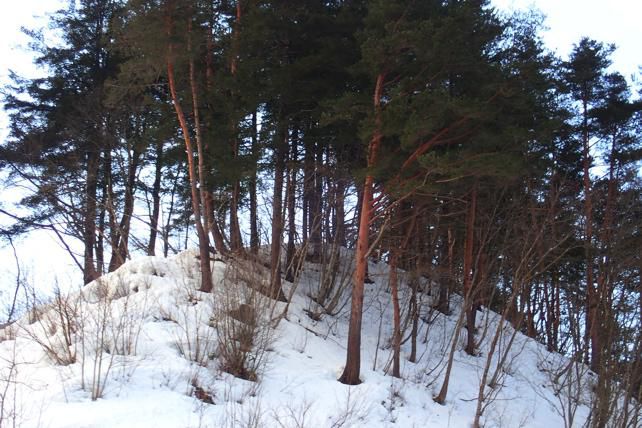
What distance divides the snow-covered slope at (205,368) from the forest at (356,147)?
877 mm

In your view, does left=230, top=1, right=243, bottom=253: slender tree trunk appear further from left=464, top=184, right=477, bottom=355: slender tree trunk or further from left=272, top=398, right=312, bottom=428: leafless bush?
left=464, top=184, right=477, bottom=355: slender tree trunk

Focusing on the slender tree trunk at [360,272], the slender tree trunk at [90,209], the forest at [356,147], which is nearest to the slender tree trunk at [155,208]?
the forest at [356,147]

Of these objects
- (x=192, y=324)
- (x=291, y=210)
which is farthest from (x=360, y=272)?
(x=291, y=210)

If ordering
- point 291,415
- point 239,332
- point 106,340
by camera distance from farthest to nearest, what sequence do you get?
1. point 239,332
2. point 106,340
3. point 291,415

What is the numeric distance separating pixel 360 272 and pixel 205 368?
3.84 m

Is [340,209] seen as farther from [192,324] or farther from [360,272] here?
[192,324]

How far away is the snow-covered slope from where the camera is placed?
6797 mm

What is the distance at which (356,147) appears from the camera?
14141 mm

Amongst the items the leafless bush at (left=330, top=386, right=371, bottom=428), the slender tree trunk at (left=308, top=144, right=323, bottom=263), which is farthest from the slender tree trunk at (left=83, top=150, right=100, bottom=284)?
the leafless bush at (left=330, top=386, right=371, bottom=428)

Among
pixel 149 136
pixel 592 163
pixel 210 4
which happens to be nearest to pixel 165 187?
pixel 149 136

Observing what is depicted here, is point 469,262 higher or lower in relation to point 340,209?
lower

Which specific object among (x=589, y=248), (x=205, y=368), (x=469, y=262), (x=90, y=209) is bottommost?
(x=205, y=368)

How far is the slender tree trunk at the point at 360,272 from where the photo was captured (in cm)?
996

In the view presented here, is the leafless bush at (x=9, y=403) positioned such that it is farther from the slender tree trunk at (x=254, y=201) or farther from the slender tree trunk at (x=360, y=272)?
the slender tree trunk at (x=254, y=201)
